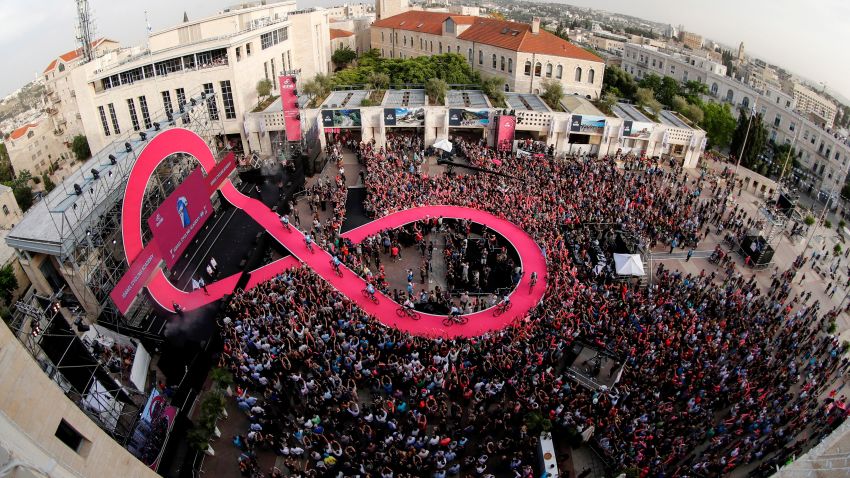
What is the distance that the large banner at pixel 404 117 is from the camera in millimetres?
37500

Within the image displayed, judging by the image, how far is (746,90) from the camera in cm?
7262

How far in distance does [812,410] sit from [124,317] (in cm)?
2628

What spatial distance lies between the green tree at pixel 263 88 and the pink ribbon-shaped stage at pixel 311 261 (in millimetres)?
16029

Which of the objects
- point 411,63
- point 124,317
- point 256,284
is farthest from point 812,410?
point 411,63

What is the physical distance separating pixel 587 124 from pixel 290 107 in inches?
904

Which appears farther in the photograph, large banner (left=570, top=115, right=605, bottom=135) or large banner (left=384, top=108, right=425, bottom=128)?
large banner (left=384, top=108, right=425, bottom=128)

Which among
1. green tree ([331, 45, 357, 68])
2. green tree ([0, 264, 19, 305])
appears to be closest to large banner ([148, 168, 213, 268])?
green tree ([0, 264, 19, 305])

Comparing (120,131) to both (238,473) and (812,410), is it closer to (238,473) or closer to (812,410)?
(238,473)

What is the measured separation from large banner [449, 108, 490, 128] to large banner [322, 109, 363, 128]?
7.39 metres

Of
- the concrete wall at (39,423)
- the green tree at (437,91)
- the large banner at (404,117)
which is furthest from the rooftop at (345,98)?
the concrete wall at (39,423)

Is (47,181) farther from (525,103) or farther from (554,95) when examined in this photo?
(554,95)

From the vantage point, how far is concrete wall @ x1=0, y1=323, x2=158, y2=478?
7.19m

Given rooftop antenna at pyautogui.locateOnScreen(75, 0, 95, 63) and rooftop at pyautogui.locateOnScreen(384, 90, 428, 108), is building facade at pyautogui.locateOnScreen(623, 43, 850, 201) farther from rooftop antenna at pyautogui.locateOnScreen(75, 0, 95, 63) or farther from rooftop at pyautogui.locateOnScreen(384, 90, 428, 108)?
rooftop antenna at pyautogui.locateOnScreen(75, 0, 95, 63)

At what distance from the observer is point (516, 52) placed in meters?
48.5
